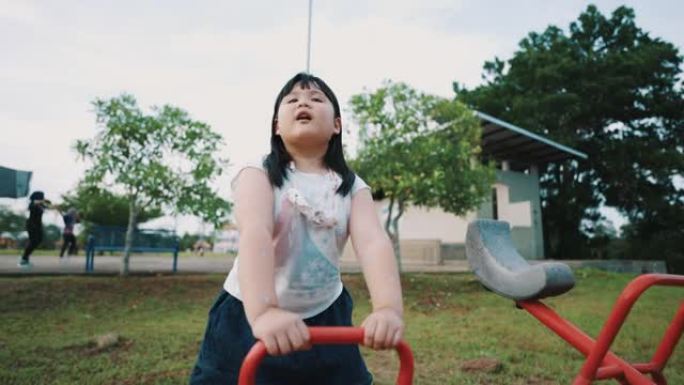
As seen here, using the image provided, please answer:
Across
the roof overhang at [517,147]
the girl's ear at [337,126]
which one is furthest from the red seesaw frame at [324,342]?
the roof overhang at [517,147]

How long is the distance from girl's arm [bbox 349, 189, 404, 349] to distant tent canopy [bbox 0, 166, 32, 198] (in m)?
2.60

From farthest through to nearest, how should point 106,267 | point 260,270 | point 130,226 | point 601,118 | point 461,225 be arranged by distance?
point 601,118 → point 461,225 → point 106,267 → point 130,226 → point 260,270

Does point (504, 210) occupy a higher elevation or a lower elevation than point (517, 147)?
lower

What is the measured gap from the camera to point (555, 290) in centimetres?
167

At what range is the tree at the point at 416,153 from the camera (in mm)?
9141

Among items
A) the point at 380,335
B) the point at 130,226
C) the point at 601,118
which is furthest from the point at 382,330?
the point at 601,118

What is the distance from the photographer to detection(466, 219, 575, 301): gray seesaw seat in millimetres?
1674

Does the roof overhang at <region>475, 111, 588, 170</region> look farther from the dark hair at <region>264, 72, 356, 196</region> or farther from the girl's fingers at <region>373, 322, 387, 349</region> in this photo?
the girl's fingers at <region>373, 322, 387, 349</region>

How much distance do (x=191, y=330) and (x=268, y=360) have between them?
4.04m

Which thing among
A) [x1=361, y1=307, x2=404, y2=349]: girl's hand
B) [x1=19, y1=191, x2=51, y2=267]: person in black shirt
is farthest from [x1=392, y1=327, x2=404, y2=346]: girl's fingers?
[x1=19, y1=191, x2=51, y2=267]: person in black shirt

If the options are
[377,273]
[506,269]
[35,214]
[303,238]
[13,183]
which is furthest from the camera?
[35,214]

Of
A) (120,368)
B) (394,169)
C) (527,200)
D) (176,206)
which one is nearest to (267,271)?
(120,368)

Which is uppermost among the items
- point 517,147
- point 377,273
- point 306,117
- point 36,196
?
point 517,147

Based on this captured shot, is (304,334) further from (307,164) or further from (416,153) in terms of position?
(416,153)
